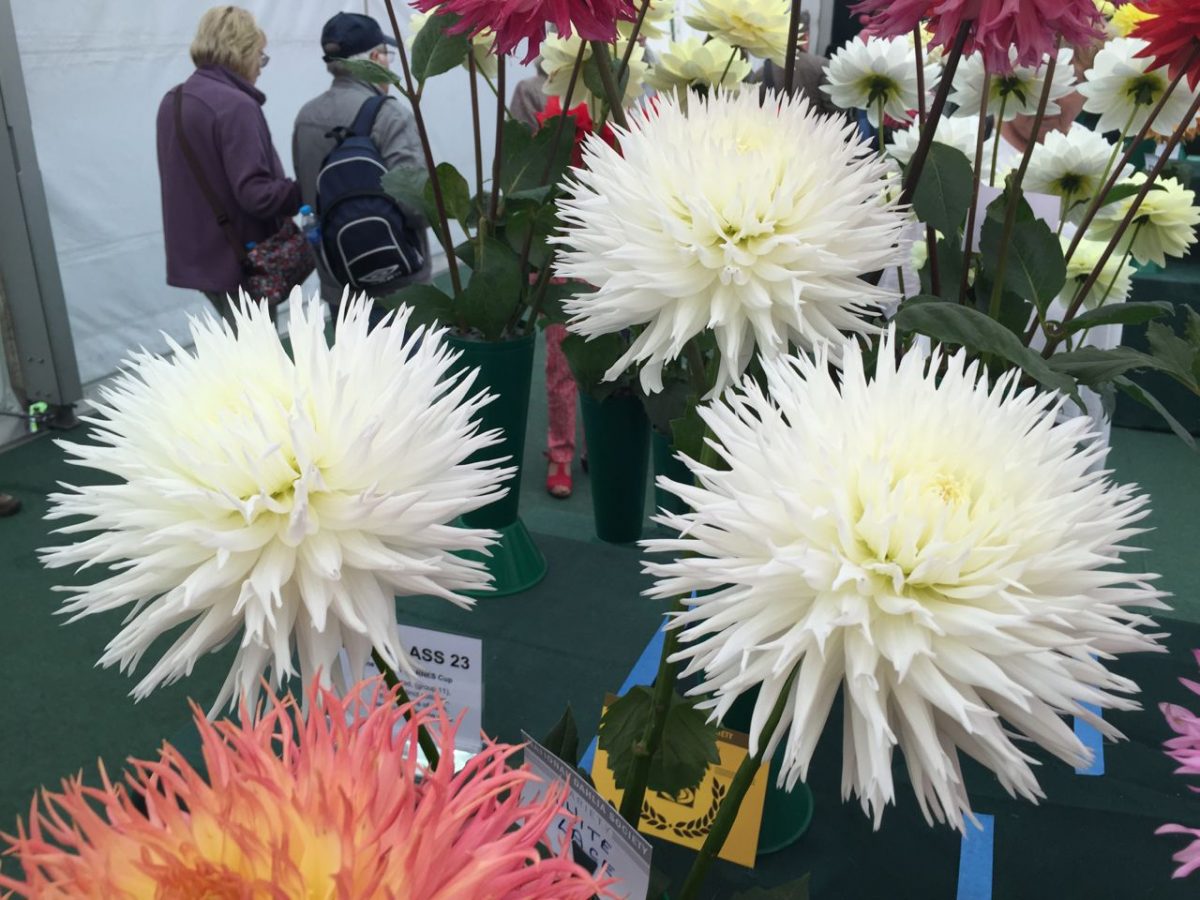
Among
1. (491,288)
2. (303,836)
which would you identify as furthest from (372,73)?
(303,836)

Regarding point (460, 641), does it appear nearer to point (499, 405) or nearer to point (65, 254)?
point (499, 405)

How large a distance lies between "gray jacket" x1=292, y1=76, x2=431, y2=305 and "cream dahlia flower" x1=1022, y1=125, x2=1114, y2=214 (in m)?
1.40

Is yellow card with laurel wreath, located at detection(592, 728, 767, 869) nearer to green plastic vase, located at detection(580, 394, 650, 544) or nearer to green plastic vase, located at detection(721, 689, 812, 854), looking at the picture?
green plastic vase, located at detection(721, 689, 812, 854)

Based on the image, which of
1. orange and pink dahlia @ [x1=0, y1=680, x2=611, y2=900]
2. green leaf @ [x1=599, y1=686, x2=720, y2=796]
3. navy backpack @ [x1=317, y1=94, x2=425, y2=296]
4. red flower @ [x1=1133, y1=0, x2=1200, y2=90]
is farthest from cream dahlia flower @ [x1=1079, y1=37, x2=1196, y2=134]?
navy backpack @ [x1=317, y1=94, x2=425, y2=296]

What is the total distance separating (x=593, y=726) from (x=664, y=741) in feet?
1.04

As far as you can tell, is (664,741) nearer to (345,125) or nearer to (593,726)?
(593,726)

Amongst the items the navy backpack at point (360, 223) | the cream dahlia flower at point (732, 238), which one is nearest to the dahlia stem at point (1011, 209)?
the cream dahlia flower at point (732, 238)

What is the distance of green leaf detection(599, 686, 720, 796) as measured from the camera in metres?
0.43

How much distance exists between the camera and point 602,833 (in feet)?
1.34

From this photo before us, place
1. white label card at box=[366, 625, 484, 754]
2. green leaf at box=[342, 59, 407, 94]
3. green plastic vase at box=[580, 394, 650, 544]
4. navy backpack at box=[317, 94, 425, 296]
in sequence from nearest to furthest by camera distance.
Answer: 1. white label card at box=[366, 625, 484, 754]
2. green leaf at box=[342, 59, 407, 94]
3. green plastic vase at box=[580, 394, 650, 544]
4. navy backpack at box=[317, 94, 425, 296]

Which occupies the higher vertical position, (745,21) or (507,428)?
(745,21)

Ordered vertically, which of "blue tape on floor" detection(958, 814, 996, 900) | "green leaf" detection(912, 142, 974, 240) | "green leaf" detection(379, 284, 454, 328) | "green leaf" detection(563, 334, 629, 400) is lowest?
"blue tape on floor" detection(958, 814, 996, 900)

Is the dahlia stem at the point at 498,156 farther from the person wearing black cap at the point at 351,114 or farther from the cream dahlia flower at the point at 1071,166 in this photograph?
the person wearing black cap at the point at 351,114

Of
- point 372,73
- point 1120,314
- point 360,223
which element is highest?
point 372,73
